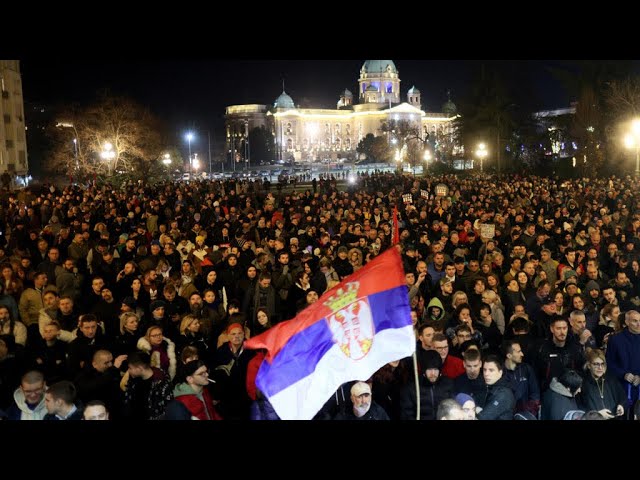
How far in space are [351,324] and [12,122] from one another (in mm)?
50975

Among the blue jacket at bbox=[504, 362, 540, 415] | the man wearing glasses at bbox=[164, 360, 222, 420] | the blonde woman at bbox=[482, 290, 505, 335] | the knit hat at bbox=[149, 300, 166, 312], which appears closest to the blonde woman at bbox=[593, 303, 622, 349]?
the blonde woman at bbox=[482, 290, 505, 335]

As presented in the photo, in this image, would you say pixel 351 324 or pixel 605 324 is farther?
pixel 605 324

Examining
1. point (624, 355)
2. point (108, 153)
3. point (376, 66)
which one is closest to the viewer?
point (624, 355)

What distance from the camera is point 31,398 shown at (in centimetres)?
516

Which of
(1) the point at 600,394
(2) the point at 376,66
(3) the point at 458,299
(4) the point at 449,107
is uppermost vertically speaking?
(2) the point at 376,66

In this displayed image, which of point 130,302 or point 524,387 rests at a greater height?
point 130,302

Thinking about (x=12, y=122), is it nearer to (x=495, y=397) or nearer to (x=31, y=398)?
(x=31, y=398)

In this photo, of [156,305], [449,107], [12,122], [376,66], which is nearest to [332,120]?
[376,66]

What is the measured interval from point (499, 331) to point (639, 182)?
697 inches

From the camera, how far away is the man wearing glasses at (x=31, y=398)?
16.9 feet

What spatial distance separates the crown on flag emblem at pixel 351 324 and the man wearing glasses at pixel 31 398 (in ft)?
7.37

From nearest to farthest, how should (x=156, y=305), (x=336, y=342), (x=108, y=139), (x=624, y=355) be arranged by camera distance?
(x=336, y=342) → (x=624, y=355) → (x=156, y=305) → (x=108, y=139)

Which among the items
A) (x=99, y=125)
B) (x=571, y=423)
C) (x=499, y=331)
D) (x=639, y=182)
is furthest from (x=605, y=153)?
(x=571, y=423)

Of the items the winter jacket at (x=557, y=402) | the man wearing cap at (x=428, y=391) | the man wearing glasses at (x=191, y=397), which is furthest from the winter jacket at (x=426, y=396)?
the man wearing glasses at (x=191, y=397)
